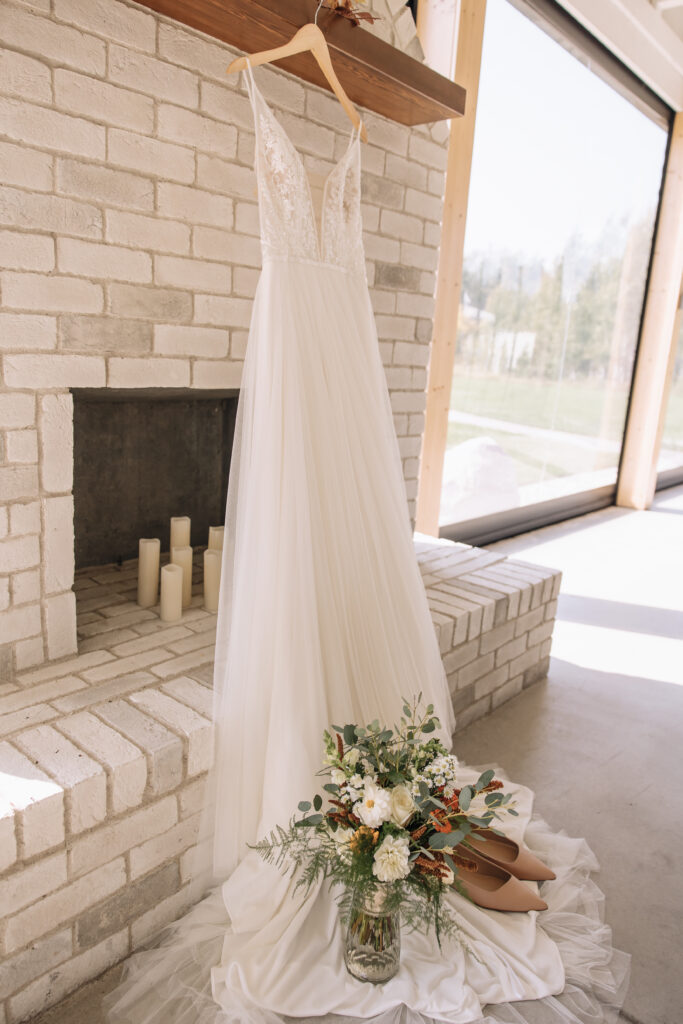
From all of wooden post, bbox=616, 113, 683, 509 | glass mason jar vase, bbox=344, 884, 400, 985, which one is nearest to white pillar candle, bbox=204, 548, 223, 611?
glass mason jar vase, bbox=344, 884, 400, 985

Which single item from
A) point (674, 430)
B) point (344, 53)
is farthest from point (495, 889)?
point (674, 430)

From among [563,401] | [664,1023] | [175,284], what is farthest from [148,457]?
[563,401]

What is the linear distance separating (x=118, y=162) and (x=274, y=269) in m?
0.44

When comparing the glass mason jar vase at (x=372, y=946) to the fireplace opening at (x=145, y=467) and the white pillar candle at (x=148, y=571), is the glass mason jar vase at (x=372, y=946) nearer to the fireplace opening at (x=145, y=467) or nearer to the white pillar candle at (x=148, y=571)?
the white pillar candle at (x=148, y=571)

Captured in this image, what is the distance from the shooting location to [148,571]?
2160mm

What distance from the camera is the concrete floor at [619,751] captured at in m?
1.58

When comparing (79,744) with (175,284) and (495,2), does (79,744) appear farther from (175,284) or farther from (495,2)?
(495,2)

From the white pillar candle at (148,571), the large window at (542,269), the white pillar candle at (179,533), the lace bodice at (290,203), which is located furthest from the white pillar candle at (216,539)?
the large window at (542,269)

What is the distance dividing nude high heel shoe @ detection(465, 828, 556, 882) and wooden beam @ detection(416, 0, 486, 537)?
6.58 ft

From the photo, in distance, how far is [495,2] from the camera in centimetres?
358

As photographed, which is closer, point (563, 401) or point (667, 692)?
point (667, 692)

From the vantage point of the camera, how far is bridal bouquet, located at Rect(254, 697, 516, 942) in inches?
47.3

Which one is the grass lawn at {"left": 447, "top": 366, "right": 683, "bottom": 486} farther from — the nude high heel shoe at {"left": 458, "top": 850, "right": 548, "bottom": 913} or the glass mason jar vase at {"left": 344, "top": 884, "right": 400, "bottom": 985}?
the glass mason jar vase at {"left": 344, "top": 884, "right": 400, "bottom": 985}

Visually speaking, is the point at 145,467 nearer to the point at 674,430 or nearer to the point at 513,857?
the point at 513,857
